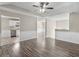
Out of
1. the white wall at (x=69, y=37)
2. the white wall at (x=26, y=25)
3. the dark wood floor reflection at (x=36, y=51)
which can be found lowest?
the dark wood floor reflection at (x=36, y=51)

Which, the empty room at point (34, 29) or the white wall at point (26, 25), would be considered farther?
the white wall at point (26, 25)

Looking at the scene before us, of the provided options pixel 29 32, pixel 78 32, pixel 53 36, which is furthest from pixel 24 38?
pixel 78 32

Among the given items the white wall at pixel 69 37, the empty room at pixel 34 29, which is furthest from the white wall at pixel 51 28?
the white wall at pixel 69 37

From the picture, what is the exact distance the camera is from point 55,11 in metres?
3.91

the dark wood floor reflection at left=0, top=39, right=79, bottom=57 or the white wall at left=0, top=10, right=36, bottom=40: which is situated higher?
the white wall at left=0, top=10, right=36, bottom=40

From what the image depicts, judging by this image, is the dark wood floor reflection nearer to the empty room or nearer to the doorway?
the empty room

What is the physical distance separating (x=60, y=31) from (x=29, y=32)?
209 centimetres

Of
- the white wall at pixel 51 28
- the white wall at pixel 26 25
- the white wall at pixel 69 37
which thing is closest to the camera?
the white wall at pixel 69 37

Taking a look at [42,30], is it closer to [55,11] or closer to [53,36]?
[53,36]

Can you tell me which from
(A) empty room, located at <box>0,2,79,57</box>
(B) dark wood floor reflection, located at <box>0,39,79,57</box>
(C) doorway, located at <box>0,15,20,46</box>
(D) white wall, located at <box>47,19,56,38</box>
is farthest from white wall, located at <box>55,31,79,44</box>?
(C) doorway, located at <box>0,15,20,46</box>

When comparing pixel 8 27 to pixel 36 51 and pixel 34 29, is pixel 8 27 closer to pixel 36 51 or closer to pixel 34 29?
pixel 34 29

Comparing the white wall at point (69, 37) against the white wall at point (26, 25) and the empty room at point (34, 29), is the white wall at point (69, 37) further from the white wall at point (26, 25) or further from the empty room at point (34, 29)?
the white wall at point (26, 25)

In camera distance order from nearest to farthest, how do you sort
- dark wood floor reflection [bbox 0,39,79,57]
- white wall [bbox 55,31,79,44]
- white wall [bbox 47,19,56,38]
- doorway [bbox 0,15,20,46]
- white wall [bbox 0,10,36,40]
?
dark wood floor reflection [bbox 0,39,79,57] → doorway [bbox 0,15,20,46] → white wall [bbox 55,31,79,44] → white wall [bbox 0,10,36,40] → white wall [bbox 47,19,56,38]

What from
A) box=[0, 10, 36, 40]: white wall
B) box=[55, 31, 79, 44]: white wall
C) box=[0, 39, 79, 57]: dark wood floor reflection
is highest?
box=[0, 10, 36, 40]: white wall
